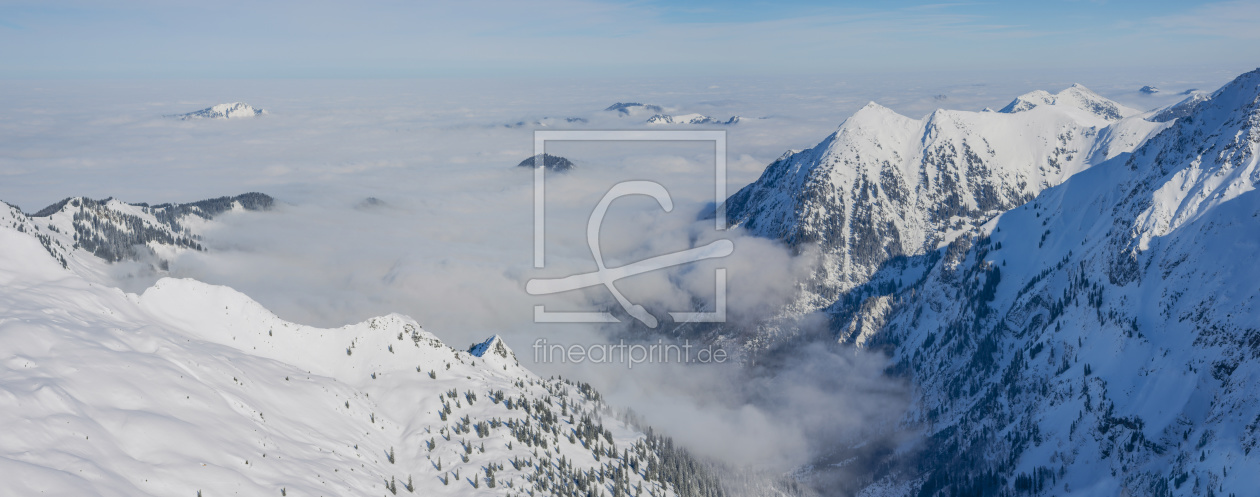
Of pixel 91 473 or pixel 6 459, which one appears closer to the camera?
pixel 6 459

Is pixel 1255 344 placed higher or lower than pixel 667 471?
higher

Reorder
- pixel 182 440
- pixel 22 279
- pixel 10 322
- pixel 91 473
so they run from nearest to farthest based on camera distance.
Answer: pixel 91 473, pixel 182 440, pixel 10 322, pixel 22 279

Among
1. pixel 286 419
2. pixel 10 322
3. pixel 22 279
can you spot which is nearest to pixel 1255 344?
pixel 286 419

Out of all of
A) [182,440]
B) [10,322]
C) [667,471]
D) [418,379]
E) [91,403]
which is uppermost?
[10,322]

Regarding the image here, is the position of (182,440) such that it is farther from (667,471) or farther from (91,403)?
(667,471)

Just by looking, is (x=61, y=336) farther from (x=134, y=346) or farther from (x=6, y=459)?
(x=6, y=459)

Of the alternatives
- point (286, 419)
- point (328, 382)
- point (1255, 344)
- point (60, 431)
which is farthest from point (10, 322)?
point (1255, 344)

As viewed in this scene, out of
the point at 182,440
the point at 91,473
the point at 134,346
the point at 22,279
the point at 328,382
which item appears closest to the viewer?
the point at 91,473
